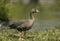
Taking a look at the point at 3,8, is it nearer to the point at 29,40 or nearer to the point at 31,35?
the point at 31,35

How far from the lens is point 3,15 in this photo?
1745 cm

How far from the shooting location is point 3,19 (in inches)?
675

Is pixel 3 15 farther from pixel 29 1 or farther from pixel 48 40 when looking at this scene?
pixel 29 1

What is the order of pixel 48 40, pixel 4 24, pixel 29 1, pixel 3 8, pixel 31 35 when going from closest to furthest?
pixel 48 40
pixel 31 35
pixel 4 24
pixel 3 8
pixel 29 1

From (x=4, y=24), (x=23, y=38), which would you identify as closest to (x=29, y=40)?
(x=23, y=38)

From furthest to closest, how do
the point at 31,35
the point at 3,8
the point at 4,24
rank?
the point at 3,8 < the point at 4,24 < the point at 31,35

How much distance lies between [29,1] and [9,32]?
1014 inches

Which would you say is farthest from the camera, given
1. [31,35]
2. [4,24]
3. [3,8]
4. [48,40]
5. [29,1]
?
[29,1]

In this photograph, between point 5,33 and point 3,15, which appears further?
point 3,15

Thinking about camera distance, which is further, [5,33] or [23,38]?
[5,33]

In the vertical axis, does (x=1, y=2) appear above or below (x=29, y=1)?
above

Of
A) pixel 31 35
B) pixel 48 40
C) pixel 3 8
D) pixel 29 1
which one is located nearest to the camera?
pixel 48 40

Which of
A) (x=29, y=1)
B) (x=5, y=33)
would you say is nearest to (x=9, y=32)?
(x=5, y=33)

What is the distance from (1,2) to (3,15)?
652 millimetres
